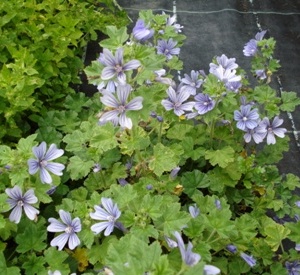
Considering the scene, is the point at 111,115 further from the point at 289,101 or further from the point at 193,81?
the point at 289,101

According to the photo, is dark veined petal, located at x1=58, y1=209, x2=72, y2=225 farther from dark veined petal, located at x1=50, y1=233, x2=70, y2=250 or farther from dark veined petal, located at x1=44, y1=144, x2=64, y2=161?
dark veined petal, located at x1=44, y1=144, x2=64, y2=161

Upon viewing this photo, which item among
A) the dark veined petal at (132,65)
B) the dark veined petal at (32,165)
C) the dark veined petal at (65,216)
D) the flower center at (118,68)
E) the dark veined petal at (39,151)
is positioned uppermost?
the dark veined petal at (132,65)

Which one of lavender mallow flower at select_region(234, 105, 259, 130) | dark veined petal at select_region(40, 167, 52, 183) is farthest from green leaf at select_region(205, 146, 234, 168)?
dark veined petal at select_region(40, 167, 52, 183)

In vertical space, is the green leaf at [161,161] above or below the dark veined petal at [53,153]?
below

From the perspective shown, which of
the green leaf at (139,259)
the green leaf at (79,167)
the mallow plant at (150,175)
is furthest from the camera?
the green leaf at (79,167)

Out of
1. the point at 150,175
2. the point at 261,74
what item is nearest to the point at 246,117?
the point at 261,74

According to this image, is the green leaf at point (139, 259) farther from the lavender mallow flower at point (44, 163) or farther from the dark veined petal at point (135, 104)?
the lavender mallow flower at point (44, 163)

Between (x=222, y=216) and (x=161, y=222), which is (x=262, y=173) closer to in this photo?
(x=222, y=216)

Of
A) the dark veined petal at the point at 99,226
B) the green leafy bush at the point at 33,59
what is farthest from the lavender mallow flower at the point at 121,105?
the green leafy bush at the point at 33,59
